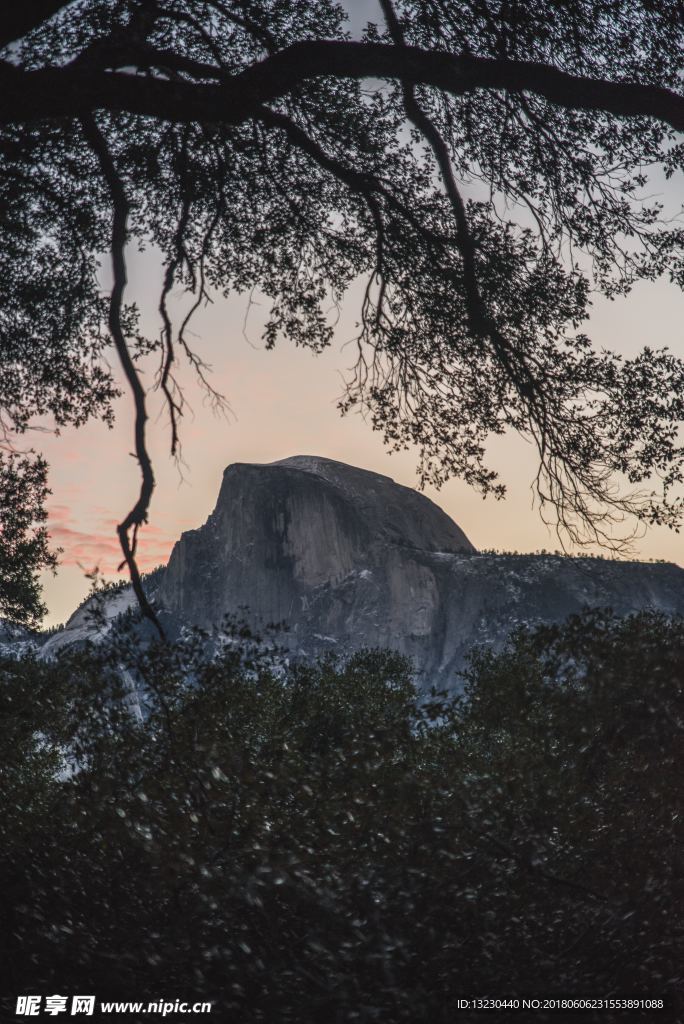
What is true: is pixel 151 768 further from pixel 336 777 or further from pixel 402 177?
pixel 402 177

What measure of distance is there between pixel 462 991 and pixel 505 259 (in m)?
8.97

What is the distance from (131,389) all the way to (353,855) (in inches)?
204

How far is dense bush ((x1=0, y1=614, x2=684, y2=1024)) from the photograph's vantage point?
8078 millimetres

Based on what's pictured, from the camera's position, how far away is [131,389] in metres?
8.61

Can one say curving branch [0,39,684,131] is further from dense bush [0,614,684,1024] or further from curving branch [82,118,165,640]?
dense bush [0,614,684,1024]

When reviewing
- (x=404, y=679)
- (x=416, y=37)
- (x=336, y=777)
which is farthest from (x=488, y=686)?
(x=404, y=679)

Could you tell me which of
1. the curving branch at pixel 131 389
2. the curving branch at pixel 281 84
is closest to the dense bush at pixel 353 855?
the curving branch at pixel 131 389

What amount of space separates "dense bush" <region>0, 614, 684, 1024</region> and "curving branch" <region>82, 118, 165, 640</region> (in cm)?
152
